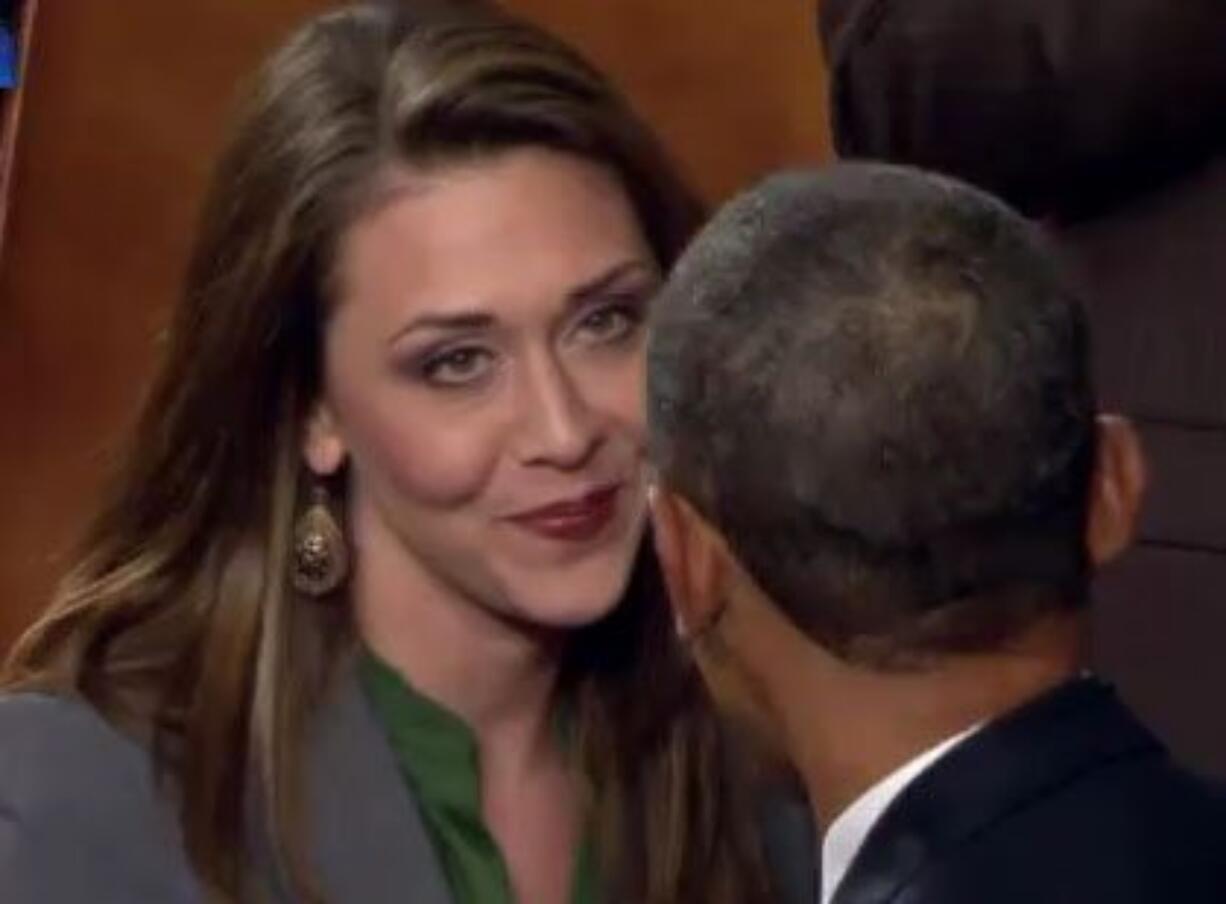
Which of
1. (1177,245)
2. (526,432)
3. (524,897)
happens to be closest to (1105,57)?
(1177,245)

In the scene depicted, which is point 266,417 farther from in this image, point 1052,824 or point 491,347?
point 1052,824

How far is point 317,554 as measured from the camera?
1.85 m

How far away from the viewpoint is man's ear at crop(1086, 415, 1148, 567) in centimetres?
119

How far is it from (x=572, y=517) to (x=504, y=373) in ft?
0.28

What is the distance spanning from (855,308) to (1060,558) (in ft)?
0.39

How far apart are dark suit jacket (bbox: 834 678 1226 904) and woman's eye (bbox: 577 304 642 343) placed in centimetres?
63

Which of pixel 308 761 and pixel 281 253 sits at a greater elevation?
pixel 281 253

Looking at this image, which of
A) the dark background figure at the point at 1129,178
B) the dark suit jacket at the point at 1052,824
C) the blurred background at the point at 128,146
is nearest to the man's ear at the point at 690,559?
the dark suit jacket at the point at 1052,824

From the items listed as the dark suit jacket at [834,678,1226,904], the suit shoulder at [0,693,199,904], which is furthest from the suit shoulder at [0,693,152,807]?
the dark suit jacket at [834,678,1226,904]

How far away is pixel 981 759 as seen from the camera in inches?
44.7

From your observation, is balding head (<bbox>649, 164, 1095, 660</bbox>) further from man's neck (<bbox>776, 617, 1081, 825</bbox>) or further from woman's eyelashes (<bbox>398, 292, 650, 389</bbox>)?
woman's eyelashes (<bbox>398, 292, 650, 389</bbox>)

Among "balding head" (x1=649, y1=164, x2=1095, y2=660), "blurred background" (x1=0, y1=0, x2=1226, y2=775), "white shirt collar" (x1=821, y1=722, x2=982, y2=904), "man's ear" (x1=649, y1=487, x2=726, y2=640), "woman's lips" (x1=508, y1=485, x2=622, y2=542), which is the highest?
"balding head" (x1=649, y1=164, x2=1095, y2=660)

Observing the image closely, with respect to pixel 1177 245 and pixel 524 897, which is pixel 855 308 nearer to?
pixel 1177 245

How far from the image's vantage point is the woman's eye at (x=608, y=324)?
1.76 meters
